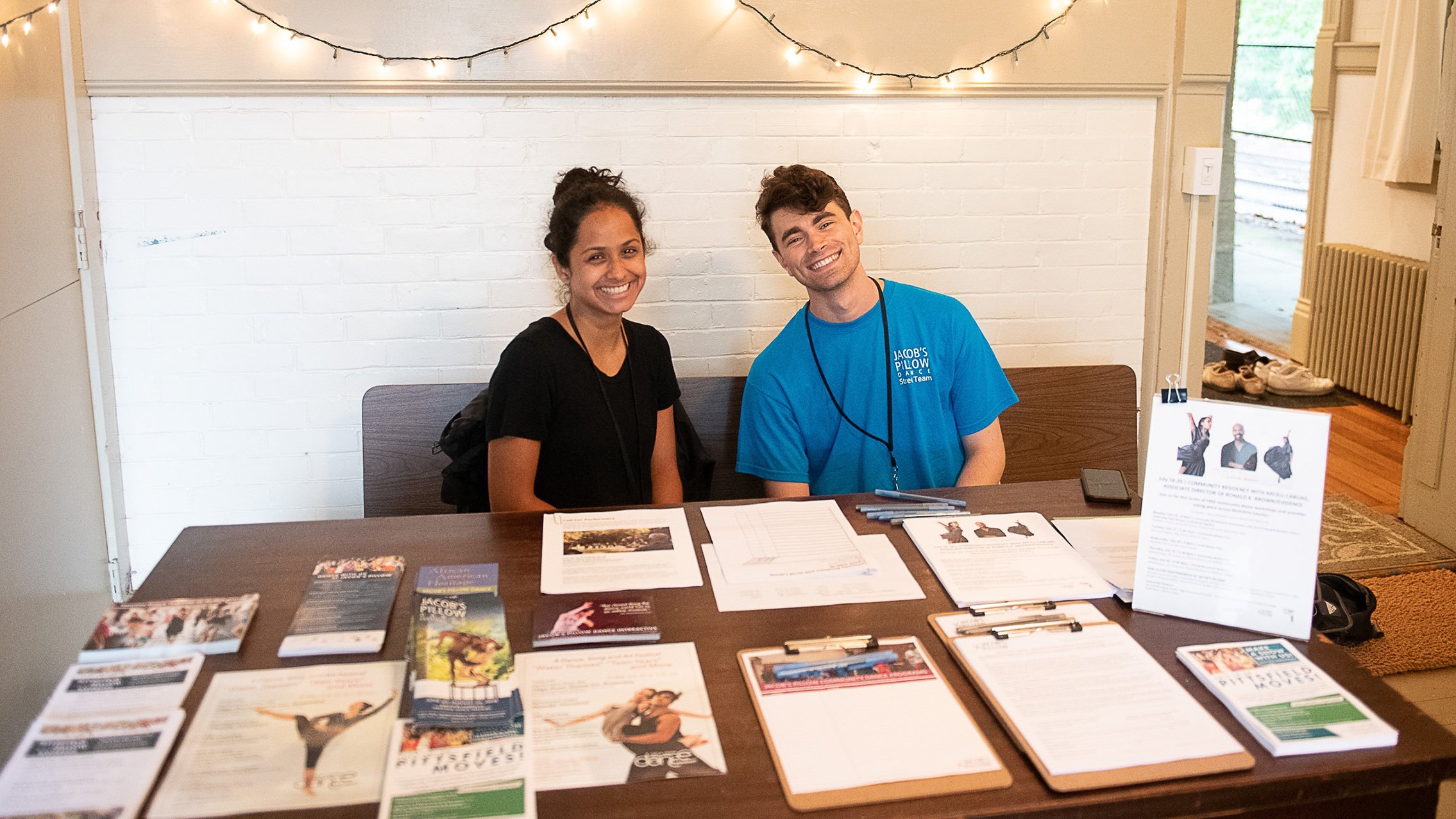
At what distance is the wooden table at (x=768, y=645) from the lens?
1156 millimetres

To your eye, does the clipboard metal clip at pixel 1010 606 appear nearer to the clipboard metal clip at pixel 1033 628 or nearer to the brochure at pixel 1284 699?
the clipboard metal clip at pixel 1033 628

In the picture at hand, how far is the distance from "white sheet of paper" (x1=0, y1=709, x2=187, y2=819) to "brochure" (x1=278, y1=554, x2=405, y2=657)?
0.64ft

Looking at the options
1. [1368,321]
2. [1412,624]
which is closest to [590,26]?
[1412,624]

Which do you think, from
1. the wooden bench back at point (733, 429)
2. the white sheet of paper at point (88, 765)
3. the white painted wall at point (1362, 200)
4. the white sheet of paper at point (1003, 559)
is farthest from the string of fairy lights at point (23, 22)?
the white painted wall at point (1362, 200)

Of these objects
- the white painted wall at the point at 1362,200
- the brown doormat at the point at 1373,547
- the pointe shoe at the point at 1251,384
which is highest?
the white painted wall at the point at 1362,200

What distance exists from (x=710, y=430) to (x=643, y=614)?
1.43 m

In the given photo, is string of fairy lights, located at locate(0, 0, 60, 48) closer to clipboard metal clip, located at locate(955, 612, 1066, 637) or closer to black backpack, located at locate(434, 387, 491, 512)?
black backpack, located at locate(434, 387, 491, 512)

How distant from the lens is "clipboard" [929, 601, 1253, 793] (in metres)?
1.18

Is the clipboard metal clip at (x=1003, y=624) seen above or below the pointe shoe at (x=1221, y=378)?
above

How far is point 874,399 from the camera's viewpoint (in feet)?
8.16

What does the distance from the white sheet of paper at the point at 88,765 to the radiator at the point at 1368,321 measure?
188 inches

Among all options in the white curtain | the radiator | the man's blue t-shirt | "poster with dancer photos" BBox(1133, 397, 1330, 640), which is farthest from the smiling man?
the white curtain

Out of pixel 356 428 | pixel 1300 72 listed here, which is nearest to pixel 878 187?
pixel 356 428

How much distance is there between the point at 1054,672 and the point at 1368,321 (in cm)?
444
